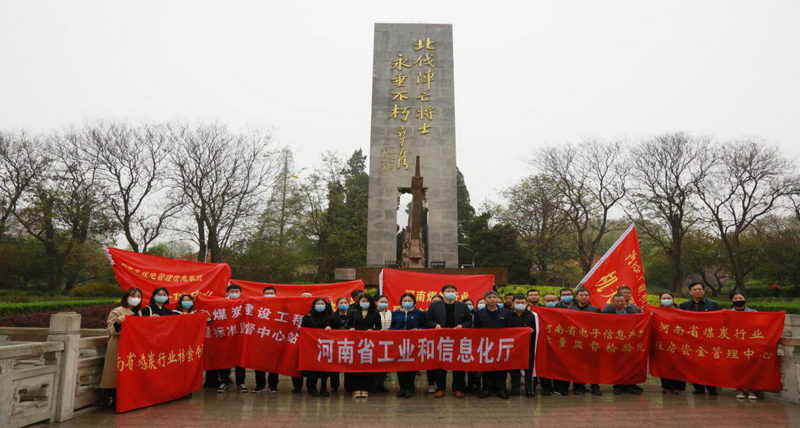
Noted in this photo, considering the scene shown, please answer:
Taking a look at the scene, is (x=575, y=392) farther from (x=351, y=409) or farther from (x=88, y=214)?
(x=88, y=214)

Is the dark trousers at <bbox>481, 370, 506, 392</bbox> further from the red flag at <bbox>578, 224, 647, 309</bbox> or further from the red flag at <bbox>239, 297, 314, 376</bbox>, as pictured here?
the red flag at <bbox>239, 297, 314, 376</bbox>

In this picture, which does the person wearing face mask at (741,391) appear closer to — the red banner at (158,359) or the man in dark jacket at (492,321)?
the man in dark jacket at (492,321)

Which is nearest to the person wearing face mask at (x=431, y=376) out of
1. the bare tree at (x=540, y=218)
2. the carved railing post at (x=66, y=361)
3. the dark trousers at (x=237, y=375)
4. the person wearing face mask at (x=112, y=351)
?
the dark trousers at (x=237, y=375)

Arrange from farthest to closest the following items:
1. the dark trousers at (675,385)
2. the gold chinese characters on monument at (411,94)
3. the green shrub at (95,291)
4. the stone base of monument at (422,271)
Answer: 1. the gold chinese characters on monument at (411,94)
2. the green shrub at (95,291)
3. the stone base of monument at (422,271)
4. the dark trousers at (675,385)

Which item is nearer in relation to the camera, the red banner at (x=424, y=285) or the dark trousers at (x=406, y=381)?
the dark trousers at (x=406, y=381)

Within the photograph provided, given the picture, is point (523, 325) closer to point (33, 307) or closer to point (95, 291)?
point (33, 307)

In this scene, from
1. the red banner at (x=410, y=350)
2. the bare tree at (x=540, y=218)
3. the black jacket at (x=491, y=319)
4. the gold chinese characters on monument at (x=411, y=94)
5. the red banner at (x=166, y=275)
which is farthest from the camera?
the bare tree at (x=540, y=218)

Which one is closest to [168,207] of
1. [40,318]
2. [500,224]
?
[40,318]

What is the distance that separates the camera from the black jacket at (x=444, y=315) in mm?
6637

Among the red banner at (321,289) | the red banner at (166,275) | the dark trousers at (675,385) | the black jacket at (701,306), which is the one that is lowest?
the dark trousers at (675,385)

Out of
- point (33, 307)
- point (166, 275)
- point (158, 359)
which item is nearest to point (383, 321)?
point (158, 359)

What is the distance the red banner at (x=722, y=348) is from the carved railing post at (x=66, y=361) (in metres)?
7.28

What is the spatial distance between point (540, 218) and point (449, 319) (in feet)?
78.5

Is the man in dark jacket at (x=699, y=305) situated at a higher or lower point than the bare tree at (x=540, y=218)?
lower
